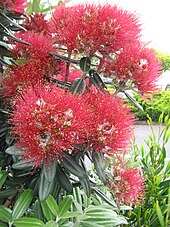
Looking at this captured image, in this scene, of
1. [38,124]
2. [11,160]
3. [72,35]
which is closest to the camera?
[38,124]

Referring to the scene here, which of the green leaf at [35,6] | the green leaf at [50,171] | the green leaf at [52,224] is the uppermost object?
the green leaf at [35,6]

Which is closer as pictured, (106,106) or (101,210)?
(106,106)

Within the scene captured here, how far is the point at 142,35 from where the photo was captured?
684 millimetres

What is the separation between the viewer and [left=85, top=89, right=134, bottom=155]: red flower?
0.56m

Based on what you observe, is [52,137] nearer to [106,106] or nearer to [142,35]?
[106,106]

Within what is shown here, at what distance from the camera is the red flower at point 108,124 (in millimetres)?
556

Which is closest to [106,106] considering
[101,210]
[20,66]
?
[20,66]

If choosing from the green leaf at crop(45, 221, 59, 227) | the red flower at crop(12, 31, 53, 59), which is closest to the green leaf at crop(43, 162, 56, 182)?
the green leaf at crop(45, 221, 59, 227)

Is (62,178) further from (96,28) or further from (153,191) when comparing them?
(153,191)

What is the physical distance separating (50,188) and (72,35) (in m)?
0.27

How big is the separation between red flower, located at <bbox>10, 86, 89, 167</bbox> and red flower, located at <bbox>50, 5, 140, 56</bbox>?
0.40 ft

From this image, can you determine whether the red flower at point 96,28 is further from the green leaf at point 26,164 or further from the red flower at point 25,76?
the green leaf at point 26,164

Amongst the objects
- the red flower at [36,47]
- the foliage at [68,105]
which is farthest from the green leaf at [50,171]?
the red flower at [36,47]

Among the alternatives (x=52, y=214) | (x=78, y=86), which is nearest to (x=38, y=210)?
(x=52, y=214)
